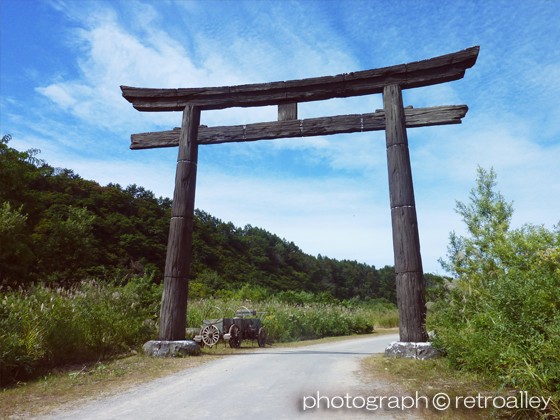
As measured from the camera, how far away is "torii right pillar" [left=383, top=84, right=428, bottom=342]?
315 inches

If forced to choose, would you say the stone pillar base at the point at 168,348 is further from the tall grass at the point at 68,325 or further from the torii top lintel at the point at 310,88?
the torii top lintel at the point at 310,88

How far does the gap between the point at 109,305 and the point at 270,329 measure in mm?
7291

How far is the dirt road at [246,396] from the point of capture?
4.50 meters

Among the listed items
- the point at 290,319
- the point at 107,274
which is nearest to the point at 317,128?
the point at 290,319

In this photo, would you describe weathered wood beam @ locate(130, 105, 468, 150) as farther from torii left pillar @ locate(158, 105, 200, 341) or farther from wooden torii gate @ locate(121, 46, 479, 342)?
torii left pillar @ locate(158, 105, 200, 341)

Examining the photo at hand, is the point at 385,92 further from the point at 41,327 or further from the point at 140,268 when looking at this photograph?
the point at 140,268

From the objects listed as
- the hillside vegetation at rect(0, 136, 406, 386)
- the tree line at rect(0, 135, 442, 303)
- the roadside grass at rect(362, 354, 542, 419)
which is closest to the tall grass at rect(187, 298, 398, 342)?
the hillside vegetation at rect(0, 136, 406, 386)

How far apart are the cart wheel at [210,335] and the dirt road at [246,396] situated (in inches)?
187

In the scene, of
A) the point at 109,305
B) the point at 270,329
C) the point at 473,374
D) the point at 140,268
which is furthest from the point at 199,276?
the point at 473,374

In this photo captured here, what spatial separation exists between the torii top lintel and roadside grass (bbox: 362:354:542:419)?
19.3ft

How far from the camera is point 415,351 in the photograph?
7.66 metres

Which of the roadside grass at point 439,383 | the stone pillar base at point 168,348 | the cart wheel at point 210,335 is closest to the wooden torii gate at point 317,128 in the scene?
the stone pillar base at point 168,348

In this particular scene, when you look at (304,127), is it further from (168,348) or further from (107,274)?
(107,274)

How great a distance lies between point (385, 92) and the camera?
9.27 m
